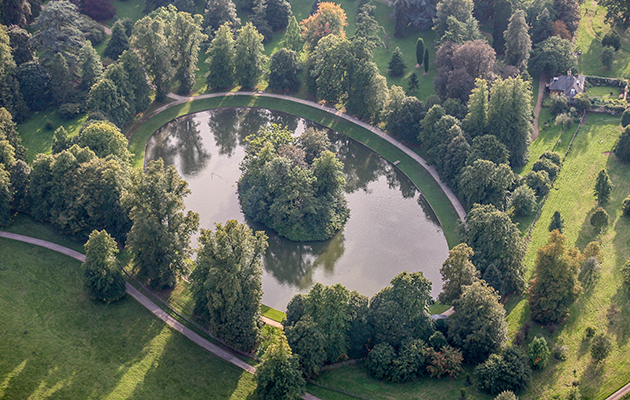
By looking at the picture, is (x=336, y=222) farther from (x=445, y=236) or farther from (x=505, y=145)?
(x=505, y=145)

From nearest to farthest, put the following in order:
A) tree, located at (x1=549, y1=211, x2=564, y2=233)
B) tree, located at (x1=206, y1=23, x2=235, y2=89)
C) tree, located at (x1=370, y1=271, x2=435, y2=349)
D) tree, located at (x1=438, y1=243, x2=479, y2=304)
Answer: tree, located at (x1=370, y1=271, x2=435, y2=349) < tree, located at (x1=438, y1=243, x2=479, y2=304) < tree, located at (x1=549, y1=211, x2=564, y2=233) < tree, located at (x1=206, y1=23, x2=235, y2=89)

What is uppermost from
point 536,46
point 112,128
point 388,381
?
point 536,46

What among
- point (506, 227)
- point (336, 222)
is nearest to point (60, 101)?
point (336, 222)

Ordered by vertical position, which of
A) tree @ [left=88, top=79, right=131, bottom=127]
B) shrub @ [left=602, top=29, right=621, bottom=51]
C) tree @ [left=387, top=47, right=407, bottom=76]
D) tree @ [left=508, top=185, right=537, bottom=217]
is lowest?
tree @ [left=88, top=79, right=131, bottom=127]

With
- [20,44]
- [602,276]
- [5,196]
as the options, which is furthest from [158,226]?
[20,44]

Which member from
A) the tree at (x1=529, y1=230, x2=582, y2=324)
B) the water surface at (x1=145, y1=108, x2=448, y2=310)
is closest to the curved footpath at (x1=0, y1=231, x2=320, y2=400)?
the water surface at (x1=145, y1=108, x2=448, y2=310)

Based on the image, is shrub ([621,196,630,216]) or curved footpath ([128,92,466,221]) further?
curved footpath ([128,92,466,221])

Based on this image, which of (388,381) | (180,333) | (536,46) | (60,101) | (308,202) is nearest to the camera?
(388,381)

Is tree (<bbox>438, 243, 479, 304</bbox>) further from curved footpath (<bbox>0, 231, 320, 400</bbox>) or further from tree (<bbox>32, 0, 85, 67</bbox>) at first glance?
tree (<bbox>32, 0, 85, 67</bbox>)

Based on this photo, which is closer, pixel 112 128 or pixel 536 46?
pixel 112 128
